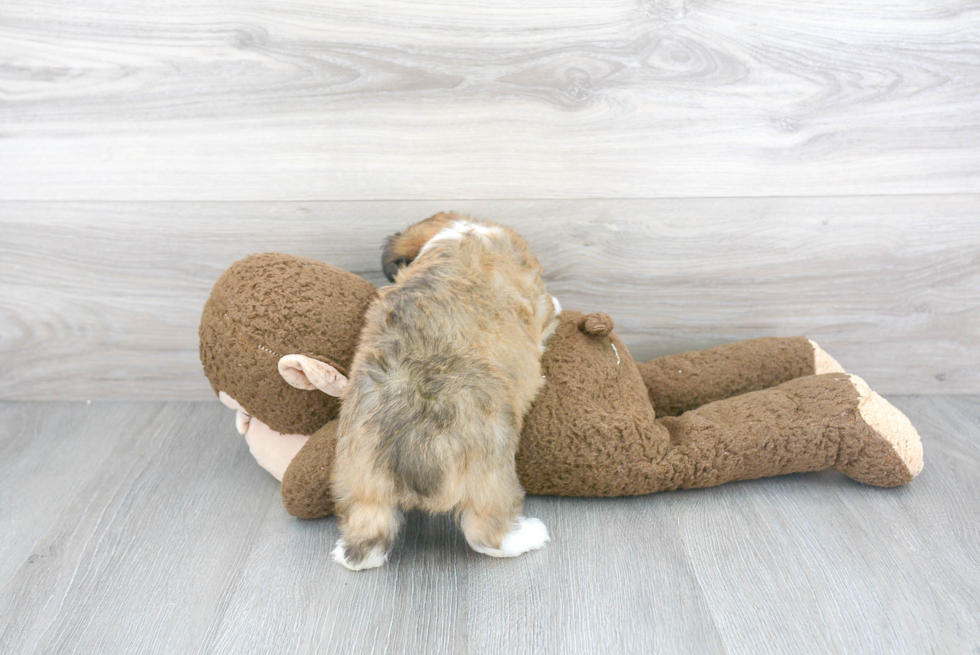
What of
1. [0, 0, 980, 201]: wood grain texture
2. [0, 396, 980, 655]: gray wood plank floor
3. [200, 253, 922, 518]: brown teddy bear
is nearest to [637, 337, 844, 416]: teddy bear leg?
[200, 253, 922, 518]: brown teddy bear

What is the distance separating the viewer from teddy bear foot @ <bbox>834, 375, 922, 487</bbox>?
1406 millimetres

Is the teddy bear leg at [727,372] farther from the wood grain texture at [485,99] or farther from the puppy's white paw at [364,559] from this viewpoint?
the puppy's white paw at [364,559]

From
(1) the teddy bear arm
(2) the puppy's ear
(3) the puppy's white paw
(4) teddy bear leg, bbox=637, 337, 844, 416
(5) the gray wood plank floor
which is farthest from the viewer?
(4) teddy bear leg, bbox=637, 337, 844, 416

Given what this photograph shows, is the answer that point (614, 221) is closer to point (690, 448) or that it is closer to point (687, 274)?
point (687, 274)

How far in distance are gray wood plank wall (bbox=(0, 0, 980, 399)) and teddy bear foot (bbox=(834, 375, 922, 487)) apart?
42 centimetres

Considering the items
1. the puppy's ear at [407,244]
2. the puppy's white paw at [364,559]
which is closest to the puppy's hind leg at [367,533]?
the puppy's white paw at [364,559]

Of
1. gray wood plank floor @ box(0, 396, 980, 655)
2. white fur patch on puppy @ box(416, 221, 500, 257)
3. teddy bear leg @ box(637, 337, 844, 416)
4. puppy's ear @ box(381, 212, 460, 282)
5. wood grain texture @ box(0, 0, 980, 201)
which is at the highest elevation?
wood grain texture @ box(0, 0, 980, 201)

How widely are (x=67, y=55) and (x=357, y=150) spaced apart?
71cm

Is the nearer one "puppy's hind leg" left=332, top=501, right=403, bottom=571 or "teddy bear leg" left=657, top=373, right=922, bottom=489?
"puppy's hind leg" left=332, top=501, right=403, bottom=571

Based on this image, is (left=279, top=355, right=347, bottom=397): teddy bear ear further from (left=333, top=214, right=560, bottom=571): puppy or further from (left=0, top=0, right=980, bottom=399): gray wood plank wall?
(left=0, top=0, right=980, bottom=399): gray wood plank wall

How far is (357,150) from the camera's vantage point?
1641 millimetres

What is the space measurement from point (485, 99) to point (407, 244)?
42 centimetres

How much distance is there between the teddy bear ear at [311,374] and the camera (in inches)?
51.5

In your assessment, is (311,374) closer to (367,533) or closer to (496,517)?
(367,533)
